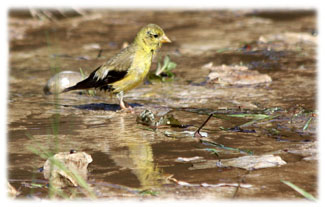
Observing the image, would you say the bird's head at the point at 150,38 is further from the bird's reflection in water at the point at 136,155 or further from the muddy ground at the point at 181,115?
the bird's reflection in water at the point at 136,155

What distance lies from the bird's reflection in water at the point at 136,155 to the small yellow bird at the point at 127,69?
762mm

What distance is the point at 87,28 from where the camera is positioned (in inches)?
444

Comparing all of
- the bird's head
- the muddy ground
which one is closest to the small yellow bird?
the bird's head

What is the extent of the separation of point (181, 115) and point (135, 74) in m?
0.72

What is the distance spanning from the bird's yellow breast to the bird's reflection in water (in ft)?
2.45

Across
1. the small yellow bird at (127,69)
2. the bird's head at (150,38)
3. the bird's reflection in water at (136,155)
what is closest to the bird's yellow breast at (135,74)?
the small yellow bird at (127,69)

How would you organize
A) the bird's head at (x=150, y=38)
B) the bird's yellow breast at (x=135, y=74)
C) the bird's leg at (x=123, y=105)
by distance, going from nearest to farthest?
1. the bird's leg at (x=123, y=105)
2. the bird's yellow breast at (x=135, y=74)
3. the bird's head at (x=150, y=38)

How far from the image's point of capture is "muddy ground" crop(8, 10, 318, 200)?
3.84m

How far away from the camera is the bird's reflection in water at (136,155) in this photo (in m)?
3.93

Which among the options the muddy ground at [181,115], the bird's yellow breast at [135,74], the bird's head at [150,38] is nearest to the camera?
the muddy ground at [181,115]

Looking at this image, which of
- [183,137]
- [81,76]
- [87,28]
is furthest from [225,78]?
[87,28]

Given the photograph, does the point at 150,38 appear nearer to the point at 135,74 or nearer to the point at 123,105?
the point at 135,74

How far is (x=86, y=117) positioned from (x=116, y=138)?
2.85 ft

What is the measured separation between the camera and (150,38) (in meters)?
6.31
